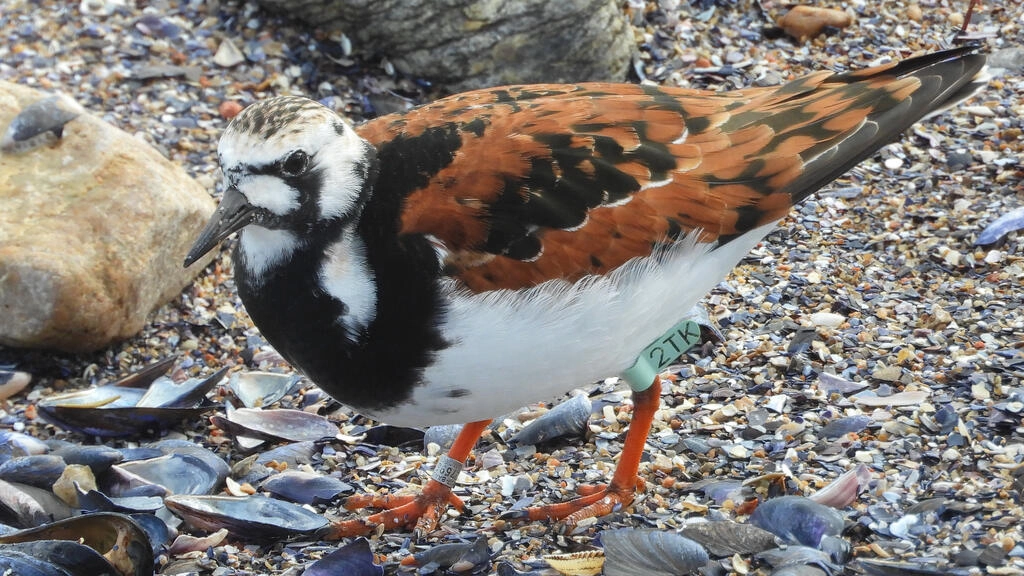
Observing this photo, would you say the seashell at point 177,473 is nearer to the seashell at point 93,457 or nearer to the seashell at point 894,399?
the seashell at point 93,457

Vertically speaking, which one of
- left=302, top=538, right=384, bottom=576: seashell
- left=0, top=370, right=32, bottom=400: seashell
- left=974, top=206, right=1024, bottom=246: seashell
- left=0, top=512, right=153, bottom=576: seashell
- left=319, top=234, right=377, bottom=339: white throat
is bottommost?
left=0, top=370, right=32, bottom=400: seashell

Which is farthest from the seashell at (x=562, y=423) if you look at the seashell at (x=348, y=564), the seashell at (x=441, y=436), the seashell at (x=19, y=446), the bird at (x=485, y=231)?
the seashell at (x=19, y=446)

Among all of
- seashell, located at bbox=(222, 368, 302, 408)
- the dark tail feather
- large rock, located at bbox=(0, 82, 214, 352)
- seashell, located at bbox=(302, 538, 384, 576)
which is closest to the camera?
seashell, located at bbox=(302, 538, 384, 576)

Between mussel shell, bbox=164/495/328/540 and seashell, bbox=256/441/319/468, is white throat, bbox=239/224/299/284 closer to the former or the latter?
mussel shell, bbox=164/495/328/540

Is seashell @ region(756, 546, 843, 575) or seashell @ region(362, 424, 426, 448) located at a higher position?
seashell @ region(756, 546, 843, 575)

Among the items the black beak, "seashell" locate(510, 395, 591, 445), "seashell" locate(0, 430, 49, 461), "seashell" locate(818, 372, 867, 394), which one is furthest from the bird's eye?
"seashell" locate(818, 372, 867, 394)

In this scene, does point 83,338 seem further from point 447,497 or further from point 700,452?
point 700,452

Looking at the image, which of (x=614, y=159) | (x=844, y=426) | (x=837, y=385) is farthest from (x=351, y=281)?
(x=837, y=385)
